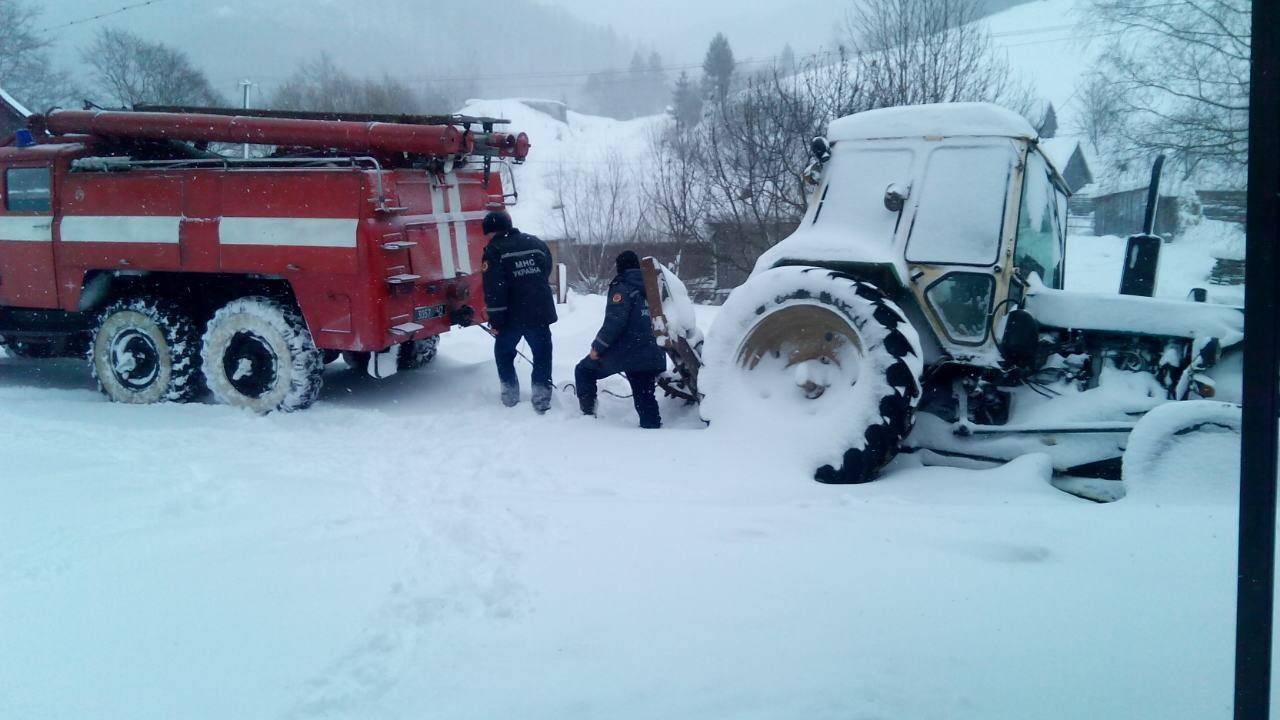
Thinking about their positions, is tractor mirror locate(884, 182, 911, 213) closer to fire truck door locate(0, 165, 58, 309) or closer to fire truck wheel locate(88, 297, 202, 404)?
fire truck wheel locate(88, 297, 202, 404)

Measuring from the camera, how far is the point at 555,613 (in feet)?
9.43

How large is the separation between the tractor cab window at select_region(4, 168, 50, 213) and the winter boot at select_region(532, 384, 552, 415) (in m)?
4.84

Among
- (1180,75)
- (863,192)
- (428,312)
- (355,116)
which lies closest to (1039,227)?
(863,192)

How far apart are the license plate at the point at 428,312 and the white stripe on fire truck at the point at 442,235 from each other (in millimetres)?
283

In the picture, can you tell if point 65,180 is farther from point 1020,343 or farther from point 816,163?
point 1020,343

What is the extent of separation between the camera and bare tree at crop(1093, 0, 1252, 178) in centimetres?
342

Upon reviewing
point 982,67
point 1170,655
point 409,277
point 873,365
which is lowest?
point 1170,655

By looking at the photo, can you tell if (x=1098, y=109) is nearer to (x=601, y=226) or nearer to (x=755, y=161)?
(x=755, y=161)

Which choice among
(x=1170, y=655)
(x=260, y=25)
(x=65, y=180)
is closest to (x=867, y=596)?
(x=1170, y=655)

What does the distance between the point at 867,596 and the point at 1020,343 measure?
241cm

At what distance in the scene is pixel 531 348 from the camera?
633 centimetres

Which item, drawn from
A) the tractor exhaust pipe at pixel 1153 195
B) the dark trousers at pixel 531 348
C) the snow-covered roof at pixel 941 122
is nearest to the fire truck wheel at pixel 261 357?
the dark trousers at pixel 531 348

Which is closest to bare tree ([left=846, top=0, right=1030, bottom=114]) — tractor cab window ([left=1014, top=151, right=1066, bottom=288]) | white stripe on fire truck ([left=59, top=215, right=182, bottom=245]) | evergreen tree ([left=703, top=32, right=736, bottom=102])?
tractor cab window ([left=1014, top=151, right=1066, bottom=288])

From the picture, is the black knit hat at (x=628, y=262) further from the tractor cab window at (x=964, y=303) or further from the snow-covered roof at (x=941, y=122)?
the tractor cab window at (x=964, y=303)
